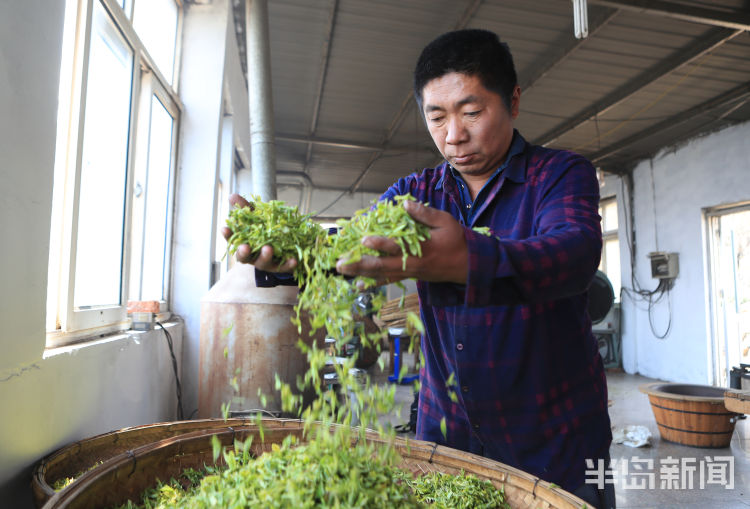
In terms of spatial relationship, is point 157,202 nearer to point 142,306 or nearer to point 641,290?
point 142,306

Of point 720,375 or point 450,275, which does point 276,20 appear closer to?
point 450,275

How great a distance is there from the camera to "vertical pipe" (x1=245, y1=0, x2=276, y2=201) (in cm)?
450

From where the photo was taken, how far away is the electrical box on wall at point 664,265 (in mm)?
8555

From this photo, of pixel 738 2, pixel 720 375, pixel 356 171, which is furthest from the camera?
pixel 356 171

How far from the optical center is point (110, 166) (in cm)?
302

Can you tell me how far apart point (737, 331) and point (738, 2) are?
520 centimetres

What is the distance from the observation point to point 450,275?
965 mm

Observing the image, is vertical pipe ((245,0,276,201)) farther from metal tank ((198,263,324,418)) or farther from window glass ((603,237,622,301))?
window glass ((603,237,622,301))

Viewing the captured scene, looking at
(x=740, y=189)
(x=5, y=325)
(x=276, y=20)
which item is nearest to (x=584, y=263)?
(x=5, y=325)

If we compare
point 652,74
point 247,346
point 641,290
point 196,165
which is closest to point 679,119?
point 652,74

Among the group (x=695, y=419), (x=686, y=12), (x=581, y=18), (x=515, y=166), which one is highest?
(x=686, y=12)

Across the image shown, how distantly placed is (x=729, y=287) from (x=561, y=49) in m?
5.02

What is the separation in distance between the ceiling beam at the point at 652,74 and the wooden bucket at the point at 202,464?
6.02m

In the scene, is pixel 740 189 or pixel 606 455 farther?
pixel 740 189
